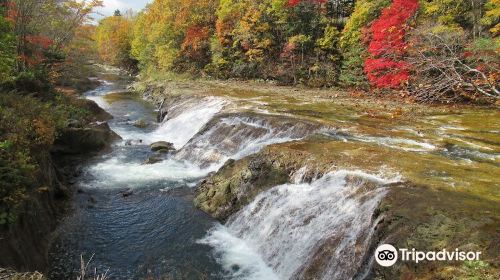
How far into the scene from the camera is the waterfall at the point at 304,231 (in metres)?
8.63

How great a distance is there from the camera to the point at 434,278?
243 inches

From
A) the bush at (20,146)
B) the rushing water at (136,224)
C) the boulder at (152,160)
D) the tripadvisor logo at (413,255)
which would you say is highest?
the bush at (20,146)

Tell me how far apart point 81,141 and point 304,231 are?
1381 centimetres

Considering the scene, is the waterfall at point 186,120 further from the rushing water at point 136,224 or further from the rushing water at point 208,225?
the rushing water at point 208,225

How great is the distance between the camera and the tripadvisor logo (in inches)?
250

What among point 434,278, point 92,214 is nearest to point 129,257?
point 92,214

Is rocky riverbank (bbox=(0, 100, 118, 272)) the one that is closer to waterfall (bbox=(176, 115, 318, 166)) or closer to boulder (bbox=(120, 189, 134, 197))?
boulder (bbox=(120, 189, 134, 197))

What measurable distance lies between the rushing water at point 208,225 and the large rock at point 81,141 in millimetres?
1958

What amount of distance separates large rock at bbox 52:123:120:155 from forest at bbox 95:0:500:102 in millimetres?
15201

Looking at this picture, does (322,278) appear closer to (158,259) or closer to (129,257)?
(158,259)

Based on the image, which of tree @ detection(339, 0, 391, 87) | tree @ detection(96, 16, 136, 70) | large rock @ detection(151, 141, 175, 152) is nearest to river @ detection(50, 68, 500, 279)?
large rock @ detection(151, 141, 175, 152)

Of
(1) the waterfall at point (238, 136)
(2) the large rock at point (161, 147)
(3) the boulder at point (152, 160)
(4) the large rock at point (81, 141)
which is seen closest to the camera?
(1) the waterfall at point (238, 136)

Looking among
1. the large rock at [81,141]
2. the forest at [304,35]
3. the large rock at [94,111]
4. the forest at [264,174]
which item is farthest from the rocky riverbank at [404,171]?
the large rock at [94,111]

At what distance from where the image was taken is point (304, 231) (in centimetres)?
1005
